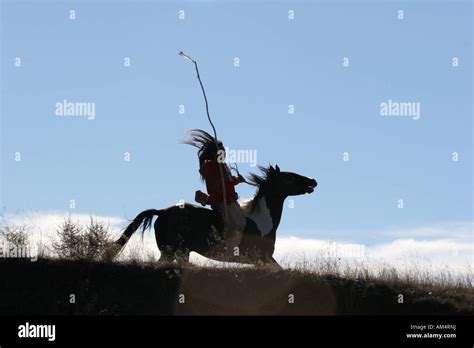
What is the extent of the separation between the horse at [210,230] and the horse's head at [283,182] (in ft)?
0.09

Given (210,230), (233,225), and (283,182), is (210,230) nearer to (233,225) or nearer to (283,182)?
(233,225)

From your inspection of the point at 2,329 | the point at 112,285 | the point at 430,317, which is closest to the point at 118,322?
the point at 2,329

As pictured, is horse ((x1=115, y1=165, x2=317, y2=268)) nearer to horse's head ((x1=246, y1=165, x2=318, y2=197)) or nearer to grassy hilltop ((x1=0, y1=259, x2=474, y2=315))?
horse's head ((x1=246, y1=165, x2=318, y2=197))

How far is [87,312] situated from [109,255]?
1.78 metres

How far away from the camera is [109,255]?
57.8 feet

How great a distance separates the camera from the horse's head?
20.8 m

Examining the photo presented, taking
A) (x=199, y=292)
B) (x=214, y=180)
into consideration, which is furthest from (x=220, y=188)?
(x=199, y=292)

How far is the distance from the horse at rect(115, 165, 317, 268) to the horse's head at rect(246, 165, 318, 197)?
26 millimetres

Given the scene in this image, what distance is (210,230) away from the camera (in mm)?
19359

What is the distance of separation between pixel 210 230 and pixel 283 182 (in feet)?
7.96

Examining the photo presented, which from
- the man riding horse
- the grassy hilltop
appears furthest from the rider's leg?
the grassy hilltop

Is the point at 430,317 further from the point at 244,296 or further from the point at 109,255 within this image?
the point at 109,255

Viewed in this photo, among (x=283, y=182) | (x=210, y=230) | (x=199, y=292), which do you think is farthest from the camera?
(x=283, y=182)

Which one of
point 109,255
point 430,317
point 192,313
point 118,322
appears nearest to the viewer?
point 118,322
